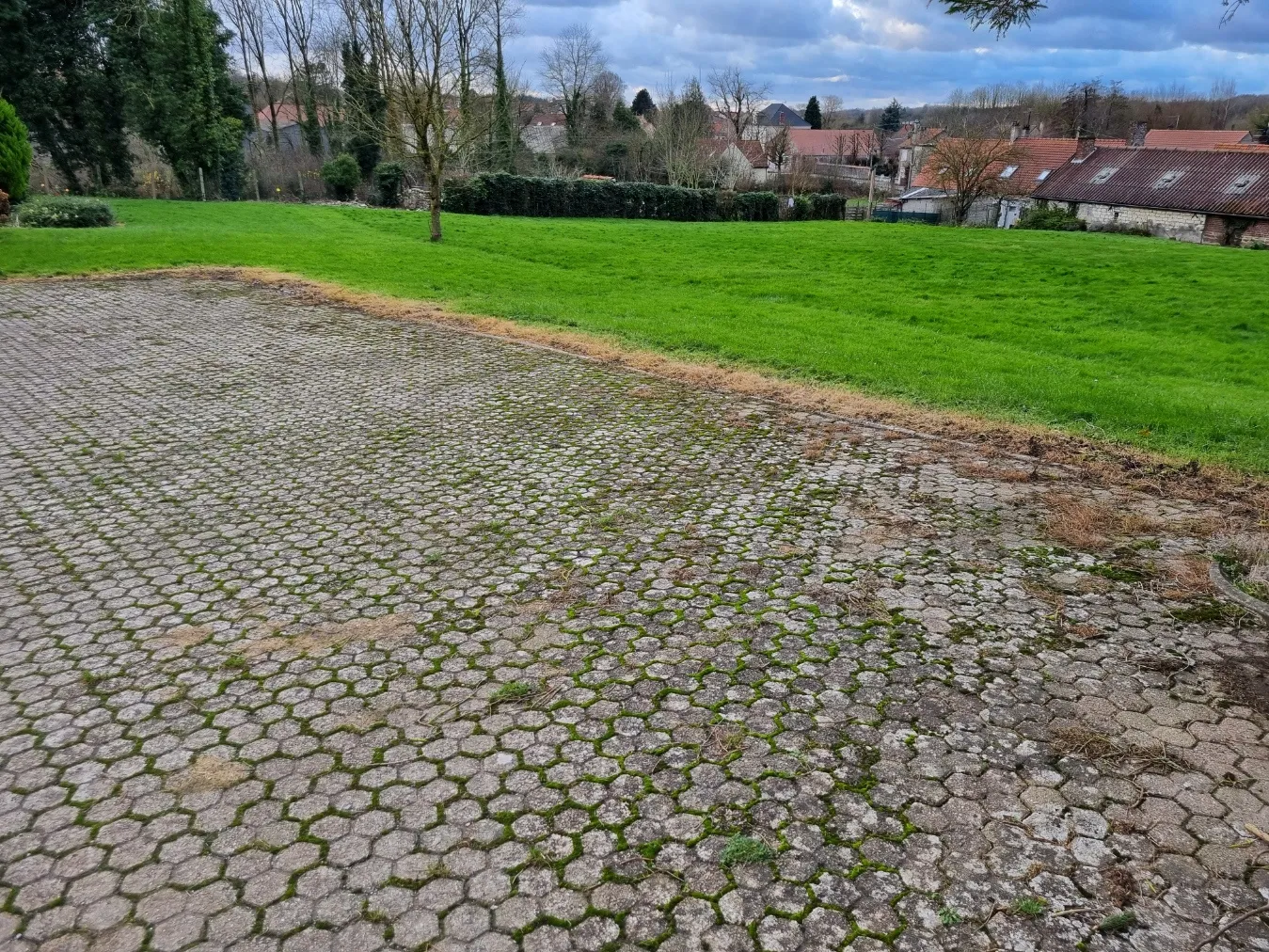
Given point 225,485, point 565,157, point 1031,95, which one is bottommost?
point 225,485

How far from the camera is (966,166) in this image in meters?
44.6

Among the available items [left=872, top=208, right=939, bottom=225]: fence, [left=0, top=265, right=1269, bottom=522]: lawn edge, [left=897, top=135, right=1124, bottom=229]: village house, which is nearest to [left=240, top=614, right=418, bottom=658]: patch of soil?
[left=0, top=265, right=1269, bottom=522]: lawn edge

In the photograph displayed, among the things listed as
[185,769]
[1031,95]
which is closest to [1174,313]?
[185,769]

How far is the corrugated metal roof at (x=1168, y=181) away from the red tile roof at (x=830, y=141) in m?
37.0

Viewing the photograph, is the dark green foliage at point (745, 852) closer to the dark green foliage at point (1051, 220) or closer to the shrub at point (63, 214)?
the shrub at point (63, 214)

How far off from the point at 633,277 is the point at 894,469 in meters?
14.3

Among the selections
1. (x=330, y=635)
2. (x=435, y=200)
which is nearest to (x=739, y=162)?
(x=435, y=200)

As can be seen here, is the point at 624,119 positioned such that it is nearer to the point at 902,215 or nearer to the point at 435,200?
the point at 902,215

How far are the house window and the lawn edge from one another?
41604mm

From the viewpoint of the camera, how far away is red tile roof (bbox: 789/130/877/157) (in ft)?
272

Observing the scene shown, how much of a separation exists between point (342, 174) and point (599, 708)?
146ft

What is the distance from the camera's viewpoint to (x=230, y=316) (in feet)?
46.3

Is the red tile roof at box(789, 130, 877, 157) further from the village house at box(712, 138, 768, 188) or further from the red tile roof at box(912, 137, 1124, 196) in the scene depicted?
the red tile roof at box(912, 137, 1124, 196)

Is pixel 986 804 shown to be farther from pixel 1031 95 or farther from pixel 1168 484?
pixel 1031 95
